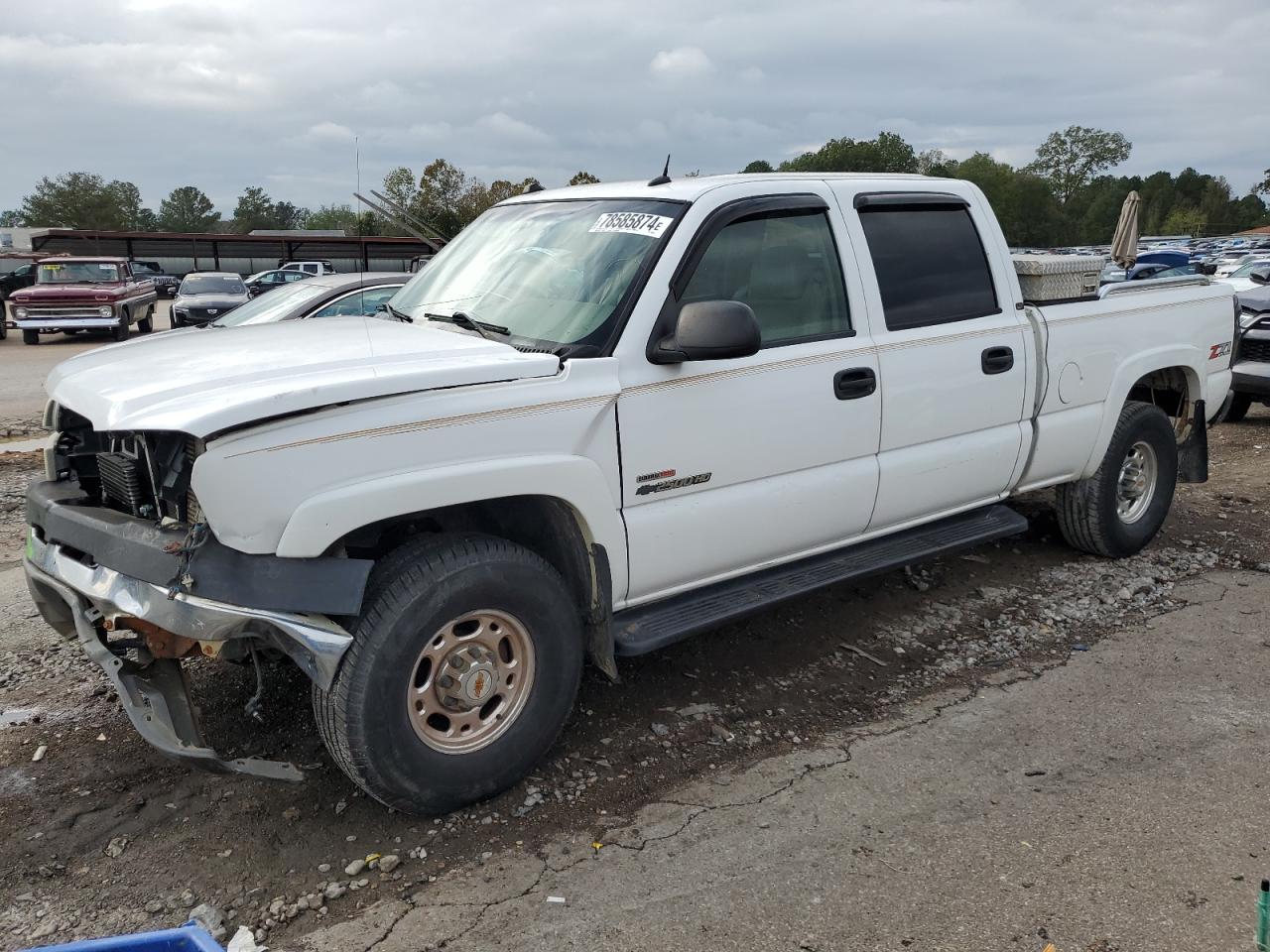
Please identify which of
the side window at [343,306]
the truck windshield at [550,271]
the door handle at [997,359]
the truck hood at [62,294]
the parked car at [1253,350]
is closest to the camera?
the truck windshield at [550,271]

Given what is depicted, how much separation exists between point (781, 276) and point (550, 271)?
3.02 ft

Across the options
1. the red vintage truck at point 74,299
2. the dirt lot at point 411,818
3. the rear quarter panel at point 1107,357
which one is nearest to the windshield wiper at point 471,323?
the dirt lot at point 411,818

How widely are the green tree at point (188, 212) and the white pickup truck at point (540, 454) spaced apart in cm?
11212

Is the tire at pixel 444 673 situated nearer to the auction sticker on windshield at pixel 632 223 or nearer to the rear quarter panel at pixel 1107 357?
the auction sticker on windshield at pixel 632 223

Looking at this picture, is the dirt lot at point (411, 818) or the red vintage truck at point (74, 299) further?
the red vintage truck at point (74, 299)

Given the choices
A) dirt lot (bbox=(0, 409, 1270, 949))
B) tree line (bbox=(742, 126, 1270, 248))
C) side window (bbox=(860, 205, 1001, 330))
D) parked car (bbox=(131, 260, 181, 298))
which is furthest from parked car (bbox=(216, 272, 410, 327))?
tree line (bbox=(742, 126, 1270, 248))

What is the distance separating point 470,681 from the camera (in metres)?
3.25

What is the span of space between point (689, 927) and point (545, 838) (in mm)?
619

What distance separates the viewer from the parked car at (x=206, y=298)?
66.5 ft

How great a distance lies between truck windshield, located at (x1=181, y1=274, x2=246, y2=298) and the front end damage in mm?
21076

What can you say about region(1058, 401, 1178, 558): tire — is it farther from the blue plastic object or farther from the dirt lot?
the blue plastic object

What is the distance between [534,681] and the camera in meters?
3.40

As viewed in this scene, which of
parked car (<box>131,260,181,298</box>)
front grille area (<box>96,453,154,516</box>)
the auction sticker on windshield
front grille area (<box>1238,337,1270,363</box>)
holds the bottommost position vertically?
front grille area (<box>96,453,154,516</box>)

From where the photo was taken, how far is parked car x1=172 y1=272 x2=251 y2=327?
798 inches
